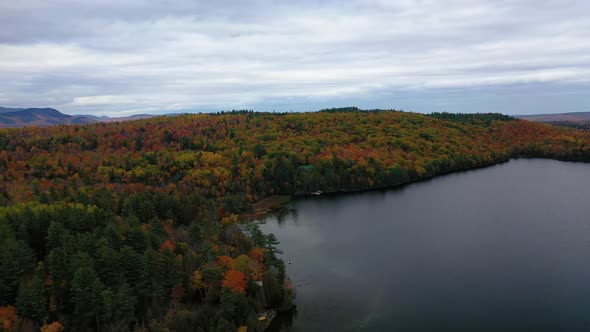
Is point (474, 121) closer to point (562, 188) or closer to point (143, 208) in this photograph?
point (562, 188)

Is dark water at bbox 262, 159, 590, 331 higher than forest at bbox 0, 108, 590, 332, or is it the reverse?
forest at bbox 0, 108, 590, 332

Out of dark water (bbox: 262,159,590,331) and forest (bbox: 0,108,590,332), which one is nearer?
forest (bbox: 0,108,590,332)

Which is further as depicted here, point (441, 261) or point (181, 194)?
point (181, 194)

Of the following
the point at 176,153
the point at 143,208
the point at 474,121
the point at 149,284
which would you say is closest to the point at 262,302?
the point at 149,284

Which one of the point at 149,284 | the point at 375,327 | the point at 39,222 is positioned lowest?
the point at 375,327

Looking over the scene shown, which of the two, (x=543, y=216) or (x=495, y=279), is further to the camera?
(x=543, y=216)
